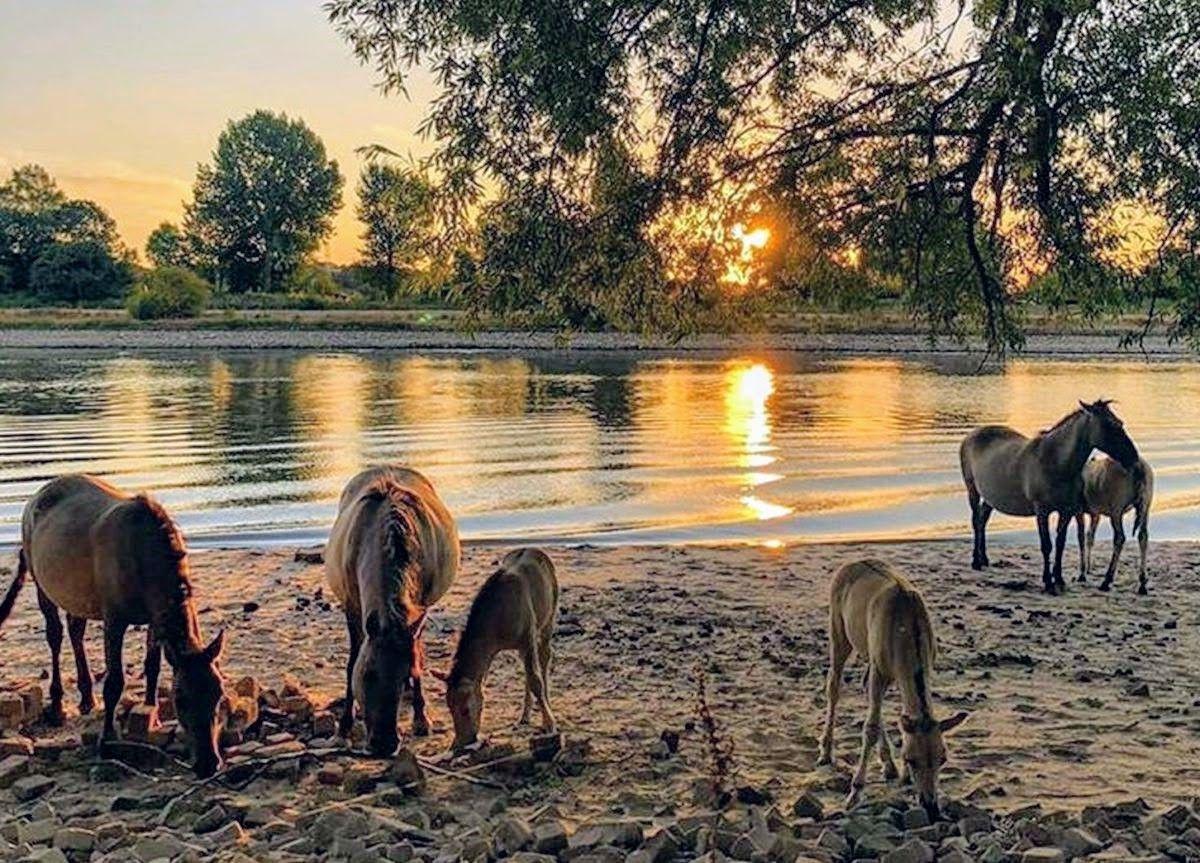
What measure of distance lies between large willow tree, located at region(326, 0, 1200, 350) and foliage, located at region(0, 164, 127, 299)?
306 ft

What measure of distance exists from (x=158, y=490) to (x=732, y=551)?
36.2 ft

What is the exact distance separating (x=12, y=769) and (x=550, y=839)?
10.9ft

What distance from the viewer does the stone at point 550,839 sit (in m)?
5.42

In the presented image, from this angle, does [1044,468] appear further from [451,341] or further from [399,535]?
[451,341]

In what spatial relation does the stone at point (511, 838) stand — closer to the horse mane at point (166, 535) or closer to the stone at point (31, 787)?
the horse mane at point (166, 535)

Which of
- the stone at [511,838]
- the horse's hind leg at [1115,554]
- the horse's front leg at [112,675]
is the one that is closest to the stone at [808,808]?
the stone at [511,838]

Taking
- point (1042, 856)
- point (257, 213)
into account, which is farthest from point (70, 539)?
point (257, 213)

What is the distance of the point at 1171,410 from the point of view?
36.0 metres

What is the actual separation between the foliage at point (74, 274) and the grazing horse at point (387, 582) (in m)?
94.0

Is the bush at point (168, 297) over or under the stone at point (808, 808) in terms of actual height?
over

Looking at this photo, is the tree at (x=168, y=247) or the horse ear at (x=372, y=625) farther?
the tree at (x=168, y=247)

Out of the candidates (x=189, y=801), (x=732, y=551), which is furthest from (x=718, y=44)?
(x=732, y=551)

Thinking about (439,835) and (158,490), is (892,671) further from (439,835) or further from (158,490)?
(158,490)

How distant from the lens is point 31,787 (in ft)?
21.0
